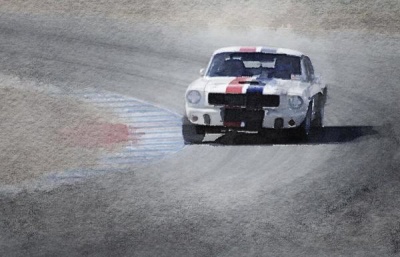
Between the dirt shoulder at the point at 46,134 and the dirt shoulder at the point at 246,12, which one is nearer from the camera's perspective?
the dirt shoulder at the point at 46,134

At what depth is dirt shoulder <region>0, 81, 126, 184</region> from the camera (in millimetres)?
12883

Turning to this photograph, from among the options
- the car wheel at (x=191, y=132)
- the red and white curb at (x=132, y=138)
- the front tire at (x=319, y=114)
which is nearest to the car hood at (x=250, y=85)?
the car wheel at (x=191, y=132)

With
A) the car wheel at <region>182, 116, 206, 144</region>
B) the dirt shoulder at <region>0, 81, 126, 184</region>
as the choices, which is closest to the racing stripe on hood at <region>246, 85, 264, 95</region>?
the car wheel at <region>182, 116, 206, 144</region>

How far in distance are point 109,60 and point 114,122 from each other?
14.5 ft

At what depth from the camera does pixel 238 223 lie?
34.7ft

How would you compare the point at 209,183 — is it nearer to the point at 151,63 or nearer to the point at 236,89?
the point at 236,89

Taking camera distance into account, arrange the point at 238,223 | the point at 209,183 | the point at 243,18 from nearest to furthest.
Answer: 1. the point at 238,223
2. the point at 209,183
3. the point at 243,18

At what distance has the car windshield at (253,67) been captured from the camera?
1423 cm

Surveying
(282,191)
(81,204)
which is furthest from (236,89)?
(81,204)

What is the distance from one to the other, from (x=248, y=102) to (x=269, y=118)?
0.34 meters

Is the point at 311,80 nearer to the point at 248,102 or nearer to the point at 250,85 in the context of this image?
the point at 250,85

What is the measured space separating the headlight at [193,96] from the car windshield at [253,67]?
791 millimetres

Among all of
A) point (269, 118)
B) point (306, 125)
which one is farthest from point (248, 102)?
point (306, 125)

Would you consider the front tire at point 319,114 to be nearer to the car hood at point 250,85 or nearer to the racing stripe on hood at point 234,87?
the car hood at point 250,85
